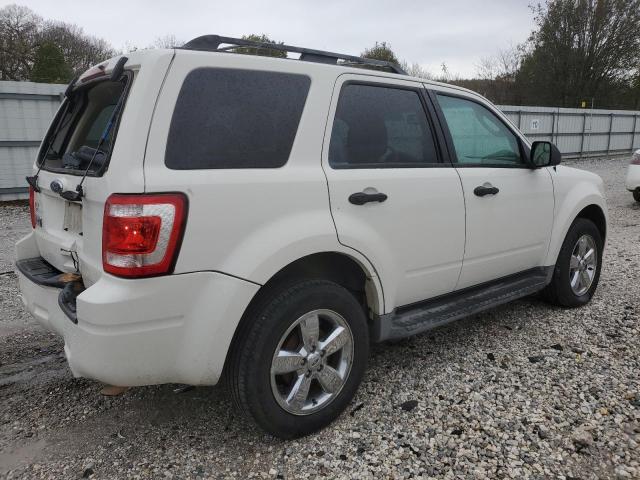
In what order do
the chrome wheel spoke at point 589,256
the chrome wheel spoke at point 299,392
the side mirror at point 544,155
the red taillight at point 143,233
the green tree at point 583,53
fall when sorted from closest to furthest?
the red taillight at point 143,233 < the chrome wheel spoke at point 299,392 < the side mirror at point 544,155 < the chrome wheel spoke at point 589,256 < the green tree at point 583,53

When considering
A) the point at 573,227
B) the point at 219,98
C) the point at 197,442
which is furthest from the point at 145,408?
the point at 573,227

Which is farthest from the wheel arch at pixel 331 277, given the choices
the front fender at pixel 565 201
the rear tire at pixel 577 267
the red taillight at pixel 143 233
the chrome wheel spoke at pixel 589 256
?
the chrome wheel spoke at pixel 589 256

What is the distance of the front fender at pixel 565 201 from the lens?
12.9ft

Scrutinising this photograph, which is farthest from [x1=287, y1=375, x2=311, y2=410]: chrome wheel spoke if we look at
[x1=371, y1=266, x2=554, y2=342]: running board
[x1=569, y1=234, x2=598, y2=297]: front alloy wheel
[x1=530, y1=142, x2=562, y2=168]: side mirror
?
[x1=569, y1=234, x2=598, y2=297]: front alloy wheel

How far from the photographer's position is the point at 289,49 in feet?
8.70

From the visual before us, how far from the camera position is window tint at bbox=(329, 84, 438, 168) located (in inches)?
105

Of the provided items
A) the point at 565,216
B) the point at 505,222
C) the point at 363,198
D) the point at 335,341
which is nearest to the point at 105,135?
the point at 363,198

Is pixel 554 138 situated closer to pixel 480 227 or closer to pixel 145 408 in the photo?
pixel 480 227

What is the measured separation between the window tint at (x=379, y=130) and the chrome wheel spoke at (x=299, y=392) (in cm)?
108

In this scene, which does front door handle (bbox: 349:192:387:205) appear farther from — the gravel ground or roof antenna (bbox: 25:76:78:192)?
roof antenna (bbox: 25:76:78:192)

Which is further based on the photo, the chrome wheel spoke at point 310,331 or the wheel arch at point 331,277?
the chrome wheel spoke at point 310,331

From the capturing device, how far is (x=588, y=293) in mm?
4434

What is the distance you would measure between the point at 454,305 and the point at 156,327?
6.32ft

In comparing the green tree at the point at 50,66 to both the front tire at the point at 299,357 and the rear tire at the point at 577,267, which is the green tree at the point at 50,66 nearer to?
the rear tire at the point at 577,267
